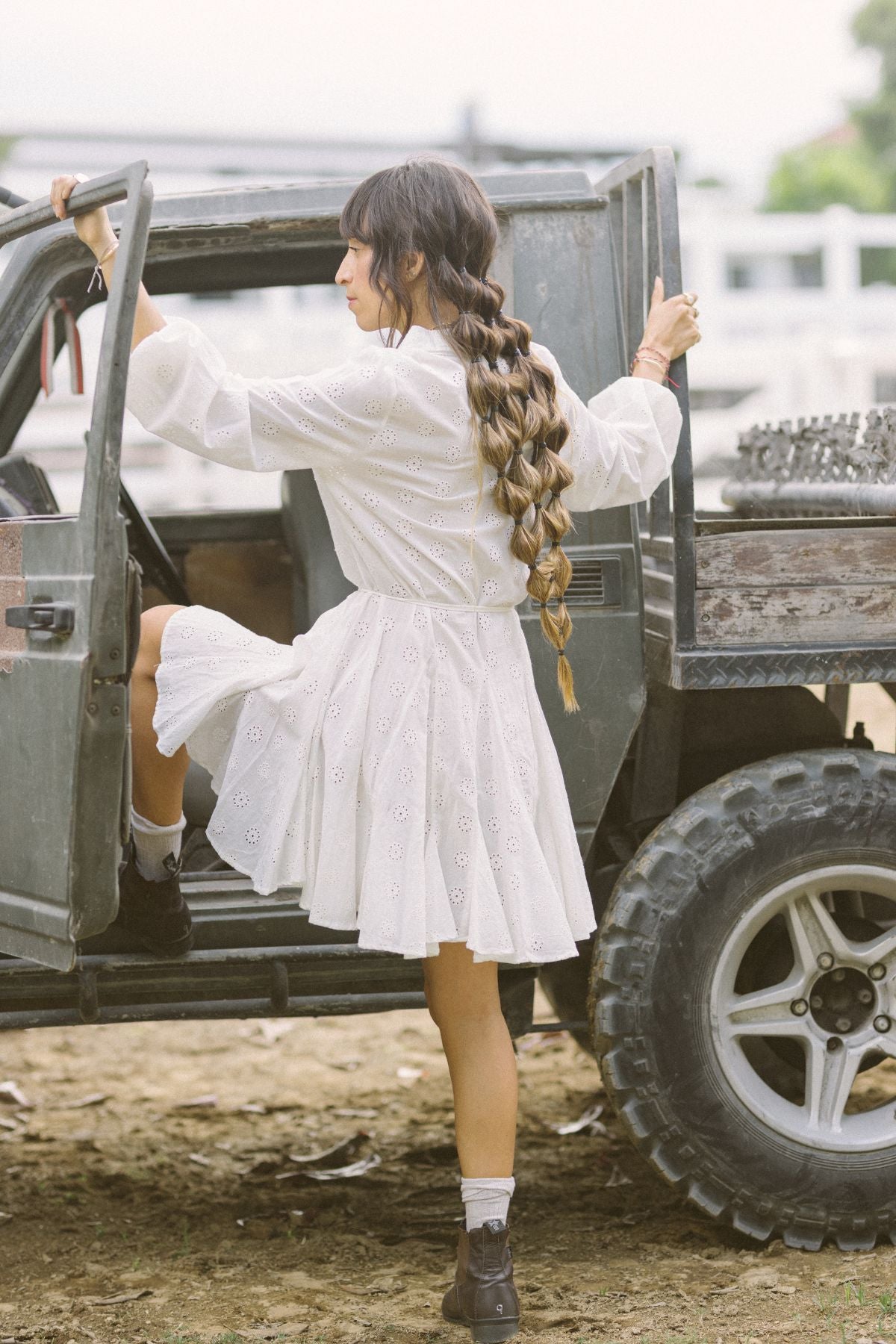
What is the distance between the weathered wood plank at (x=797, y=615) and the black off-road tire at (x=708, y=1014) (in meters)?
0.27

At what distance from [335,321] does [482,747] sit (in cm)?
1440

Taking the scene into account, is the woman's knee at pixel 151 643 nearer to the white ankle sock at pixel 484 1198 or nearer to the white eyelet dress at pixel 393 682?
the white eyelet dress at pixel 393 682

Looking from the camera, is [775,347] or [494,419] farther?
[775,347]

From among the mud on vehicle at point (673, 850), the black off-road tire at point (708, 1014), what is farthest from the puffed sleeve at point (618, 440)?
the black off-road tire at point (708, 1014)

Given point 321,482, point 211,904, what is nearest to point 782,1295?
point 211,904

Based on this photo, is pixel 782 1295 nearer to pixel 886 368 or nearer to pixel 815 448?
pixel 815 448

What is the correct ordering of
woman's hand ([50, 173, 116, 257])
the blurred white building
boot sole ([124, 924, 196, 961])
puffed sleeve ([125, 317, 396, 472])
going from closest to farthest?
1. puffed sleeve ([125, 317, 396, 472])
2. woman's hand ([50, 173, 116, 257])
3. boot sole ([124, 924, 196, 961])
4. the blurred white building

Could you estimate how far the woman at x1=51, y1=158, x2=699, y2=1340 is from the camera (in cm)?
224

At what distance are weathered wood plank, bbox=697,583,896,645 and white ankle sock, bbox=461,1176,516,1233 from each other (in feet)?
3.38

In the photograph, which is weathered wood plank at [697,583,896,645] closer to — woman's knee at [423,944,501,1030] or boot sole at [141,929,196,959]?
woman's knee at [423,944,501,1030]

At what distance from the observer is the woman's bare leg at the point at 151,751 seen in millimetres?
2547

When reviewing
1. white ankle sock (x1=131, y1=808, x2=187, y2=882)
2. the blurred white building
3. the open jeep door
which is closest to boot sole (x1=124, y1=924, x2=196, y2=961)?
white ankle sock (x1=131, y1=808, x2=187, y2=882)

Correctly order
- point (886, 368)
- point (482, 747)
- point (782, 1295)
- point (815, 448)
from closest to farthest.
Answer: point (482, 747) → point (782, 1295) → point (815, 448) → point (886, 368)

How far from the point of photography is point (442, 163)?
2.31 m
